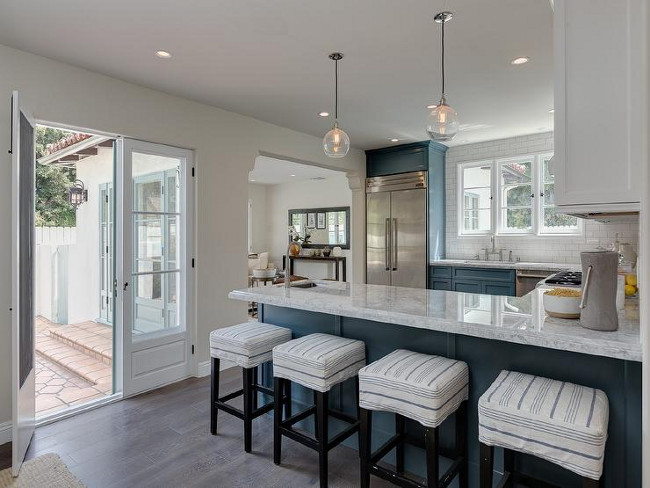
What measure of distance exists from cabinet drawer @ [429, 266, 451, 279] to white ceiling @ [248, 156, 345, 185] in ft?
8.62

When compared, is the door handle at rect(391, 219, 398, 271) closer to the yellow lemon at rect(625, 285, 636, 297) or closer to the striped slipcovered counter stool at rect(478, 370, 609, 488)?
the yellow lemon at rect(625, 285, 636, 297)

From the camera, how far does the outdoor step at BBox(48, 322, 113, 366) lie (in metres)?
4.48

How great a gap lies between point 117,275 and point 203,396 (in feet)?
4.28

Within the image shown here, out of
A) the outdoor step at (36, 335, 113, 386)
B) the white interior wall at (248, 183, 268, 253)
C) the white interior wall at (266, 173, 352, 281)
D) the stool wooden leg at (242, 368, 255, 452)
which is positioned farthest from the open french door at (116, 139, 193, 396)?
the white interior wall at (248, 183, 268, 253)

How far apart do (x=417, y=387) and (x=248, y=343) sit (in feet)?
3.96

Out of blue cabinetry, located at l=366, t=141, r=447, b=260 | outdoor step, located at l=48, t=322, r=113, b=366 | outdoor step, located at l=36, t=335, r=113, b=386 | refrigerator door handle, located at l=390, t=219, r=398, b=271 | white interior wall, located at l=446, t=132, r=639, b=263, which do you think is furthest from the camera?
refrigerator door handle, located at l=390, t=219, r=398, b=271

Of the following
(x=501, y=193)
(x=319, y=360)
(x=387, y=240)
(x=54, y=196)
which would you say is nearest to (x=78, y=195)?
(x=54, y=196)

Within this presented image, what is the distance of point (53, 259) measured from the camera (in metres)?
6.43

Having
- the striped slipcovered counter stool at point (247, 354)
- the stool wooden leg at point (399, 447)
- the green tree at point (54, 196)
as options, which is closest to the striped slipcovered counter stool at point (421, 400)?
the stool wooden leg at point (399, 447)

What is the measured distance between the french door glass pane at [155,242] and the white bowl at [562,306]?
126 inches

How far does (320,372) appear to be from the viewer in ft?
6.91

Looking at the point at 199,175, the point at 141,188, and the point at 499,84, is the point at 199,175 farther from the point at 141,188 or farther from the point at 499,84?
the point at 499,84

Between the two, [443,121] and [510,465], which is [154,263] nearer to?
[443,121]

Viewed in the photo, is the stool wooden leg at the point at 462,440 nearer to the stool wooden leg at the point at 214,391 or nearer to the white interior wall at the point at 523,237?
the stool wooden leg at the point at 214,391
